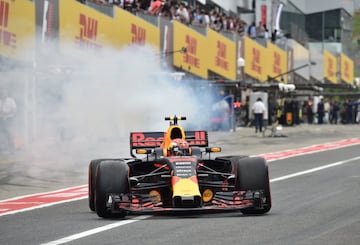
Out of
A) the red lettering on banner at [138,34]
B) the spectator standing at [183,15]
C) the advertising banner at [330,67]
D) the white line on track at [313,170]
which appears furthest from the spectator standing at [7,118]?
the advertising banner at [330,67]

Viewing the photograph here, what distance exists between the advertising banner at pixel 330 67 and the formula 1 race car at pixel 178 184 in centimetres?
5598

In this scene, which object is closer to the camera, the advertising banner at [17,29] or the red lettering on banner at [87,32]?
the advertising banner at [17,29]

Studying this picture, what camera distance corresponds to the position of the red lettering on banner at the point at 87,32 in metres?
30.0

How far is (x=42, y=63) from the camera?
2609 cm

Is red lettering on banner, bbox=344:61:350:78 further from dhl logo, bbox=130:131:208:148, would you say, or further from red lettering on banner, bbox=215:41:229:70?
dhl logo, bbox=130:131:208:148

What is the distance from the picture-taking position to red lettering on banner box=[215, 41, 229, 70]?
150 feet

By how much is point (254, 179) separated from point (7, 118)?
47.4ft

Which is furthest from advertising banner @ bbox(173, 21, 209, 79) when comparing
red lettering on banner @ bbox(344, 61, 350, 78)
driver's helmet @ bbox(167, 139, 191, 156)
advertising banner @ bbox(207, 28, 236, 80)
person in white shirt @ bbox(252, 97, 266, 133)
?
red lettering on banner @ bbox(344, 61, 350, 78)

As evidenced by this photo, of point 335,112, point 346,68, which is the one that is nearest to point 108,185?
point 335,112

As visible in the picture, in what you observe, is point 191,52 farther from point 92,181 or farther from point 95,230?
point 95,230

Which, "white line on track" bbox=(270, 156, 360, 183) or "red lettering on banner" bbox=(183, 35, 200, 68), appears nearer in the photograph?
"white line on track" bbox=(270, 156, 360, 183)

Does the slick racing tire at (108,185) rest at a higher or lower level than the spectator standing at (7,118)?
lower

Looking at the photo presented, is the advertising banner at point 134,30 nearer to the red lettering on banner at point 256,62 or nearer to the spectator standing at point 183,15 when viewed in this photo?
the spectator standing at point 183,15

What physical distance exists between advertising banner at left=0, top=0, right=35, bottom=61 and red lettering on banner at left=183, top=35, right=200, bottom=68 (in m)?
13.4
